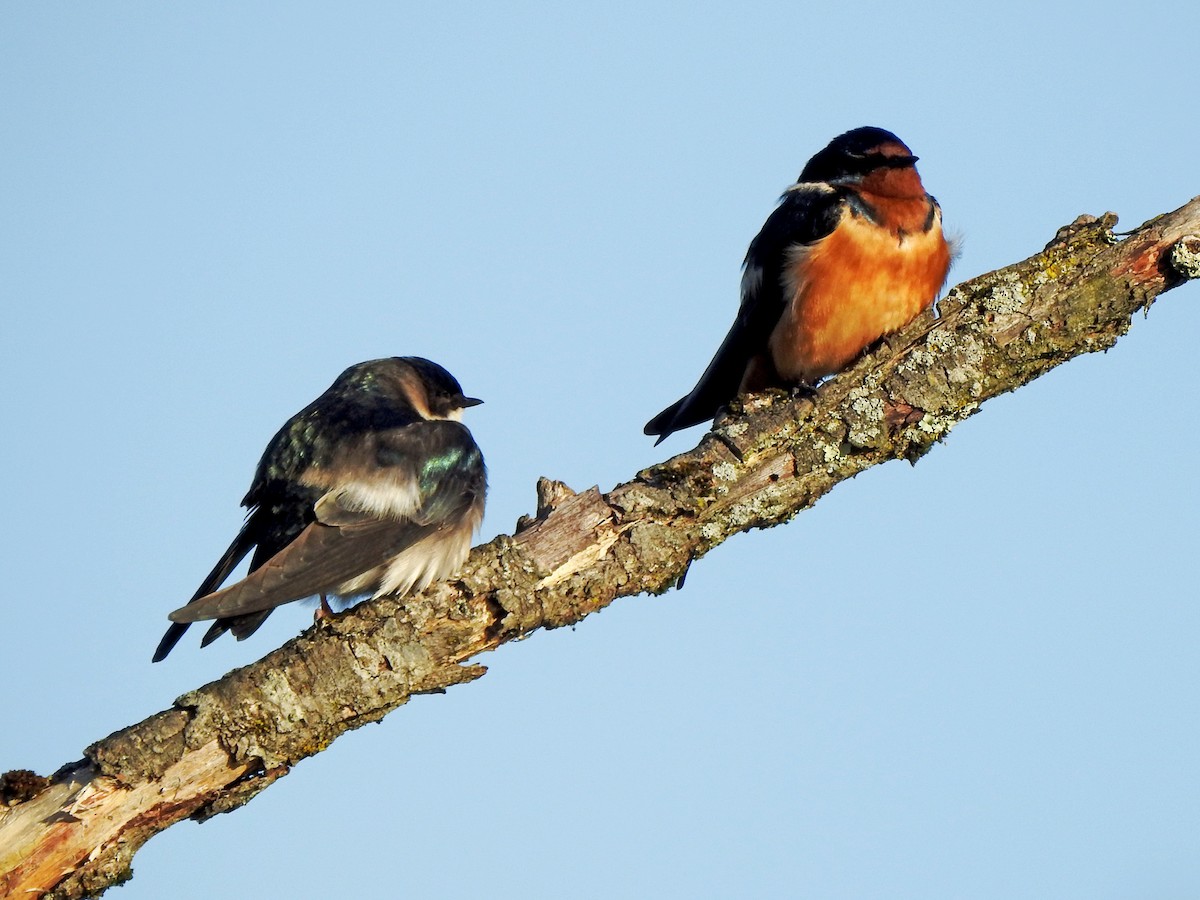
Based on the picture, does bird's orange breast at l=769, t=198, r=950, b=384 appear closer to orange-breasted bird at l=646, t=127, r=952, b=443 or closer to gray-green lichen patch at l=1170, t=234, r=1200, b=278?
orange-breasted bird at l=646, t=127, r=952, b=443

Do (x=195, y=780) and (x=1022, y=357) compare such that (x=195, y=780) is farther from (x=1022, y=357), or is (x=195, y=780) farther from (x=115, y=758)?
(x=1022, y=357)

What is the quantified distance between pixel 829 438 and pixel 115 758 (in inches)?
127

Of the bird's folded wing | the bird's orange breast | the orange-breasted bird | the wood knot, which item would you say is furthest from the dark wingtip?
the bird's orange breast

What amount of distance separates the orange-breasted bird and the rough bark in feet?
1.34

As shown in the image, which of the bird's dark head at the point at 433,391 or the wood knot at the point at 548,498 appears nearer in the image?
the wood knot at the point at 548,498

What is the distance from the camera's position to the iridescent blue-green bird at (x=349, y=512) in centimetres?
600

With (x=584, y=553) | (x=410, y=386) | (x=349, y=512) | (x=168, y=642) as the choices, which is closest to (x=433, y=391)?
A: (x=410, y=386)

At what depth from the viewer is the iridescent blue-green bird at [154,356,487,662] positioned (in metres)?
6.00

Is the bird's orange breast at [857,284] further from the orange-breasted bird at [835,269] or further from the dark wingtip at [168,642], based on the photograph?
the dark wingtip at [168,642]

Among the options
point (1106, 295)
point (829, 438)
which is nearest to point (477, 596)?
point (829, 438)

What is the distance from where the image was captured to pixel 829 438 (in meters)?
5.75

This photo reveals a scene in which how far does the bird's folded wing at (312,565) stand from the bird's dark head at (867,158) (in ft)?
10.0

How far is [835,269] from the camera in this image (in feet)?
22.5

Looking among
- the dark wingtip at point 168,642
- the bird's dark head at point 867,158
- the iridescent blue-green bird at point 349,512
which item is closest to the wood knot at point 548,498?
the iridescent blue-green bird at point 349,512
